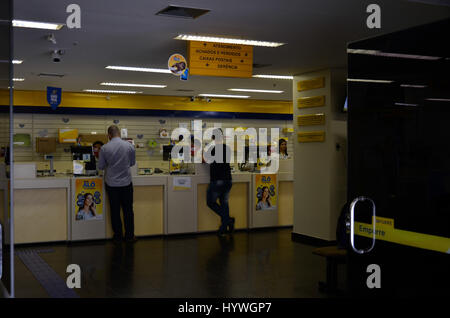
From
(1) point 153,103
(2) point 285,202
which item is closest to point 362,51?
(2) point 285,202

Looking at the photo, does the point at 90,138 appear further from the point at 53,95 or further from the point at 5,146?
the point at 5,146

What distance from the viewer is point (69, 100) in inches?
532

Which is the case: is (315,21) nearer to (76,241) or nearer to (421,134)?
(421,134)

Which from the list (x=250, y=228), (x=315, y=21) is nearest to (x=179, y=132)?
(x=250, y=228)

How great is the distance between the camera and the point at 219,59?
6.85 meters

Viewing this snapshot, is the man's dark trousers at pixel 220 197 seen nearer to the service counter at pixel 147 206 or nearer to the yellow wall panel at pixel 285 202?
the service counter at pixel 147 206

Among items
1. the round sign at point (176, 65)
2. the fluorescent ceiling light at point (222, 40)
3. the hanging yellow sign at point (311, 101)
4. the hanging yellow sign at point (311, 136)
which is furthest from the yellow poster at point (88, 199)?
the hanging yellow sign at point (311, 101)

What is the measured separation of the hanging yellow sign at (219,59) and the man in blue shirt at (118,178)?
90.0 inches

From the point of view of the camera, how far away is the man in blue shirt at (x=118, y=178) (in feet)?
27.2

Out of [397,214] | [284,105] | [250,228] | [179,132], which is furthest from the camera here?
[284,105]

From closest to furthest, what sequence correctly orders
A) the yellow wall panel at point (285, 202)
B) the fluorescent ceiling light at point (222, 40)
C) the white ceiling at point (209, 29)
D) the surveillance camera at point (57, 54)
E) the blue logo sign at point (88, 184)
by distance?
the white ceiling at point (209, 29), the fluorescent ceiling light at point (222, 40), the surveillance camera at point (57, 54), the blue logo sign at point (88, 184), the yellow wall panel at point (285, 202)

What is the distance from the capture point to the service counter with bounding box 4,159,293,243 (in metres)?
8.35

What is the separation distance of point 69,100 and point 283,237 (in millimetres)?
7323

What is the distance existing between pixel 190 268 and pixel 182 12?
3.30 m
